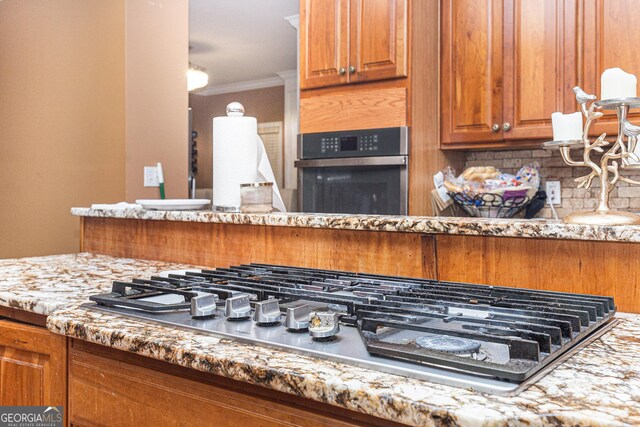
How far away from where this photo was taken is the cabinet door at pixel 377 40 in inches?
112

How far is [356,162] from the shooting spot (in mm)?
2953

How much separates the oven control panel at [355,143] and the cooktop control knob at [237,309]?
2.01 m

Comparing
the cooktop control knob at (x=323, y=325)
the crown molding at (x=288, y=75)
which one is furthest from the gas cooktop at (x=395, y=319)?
the crown molding at (x=288, y=75)

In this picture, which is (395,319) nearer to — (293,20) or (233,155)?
(233,155)

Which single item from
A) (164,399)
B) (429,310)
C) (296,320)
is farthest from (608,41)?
(164,399)

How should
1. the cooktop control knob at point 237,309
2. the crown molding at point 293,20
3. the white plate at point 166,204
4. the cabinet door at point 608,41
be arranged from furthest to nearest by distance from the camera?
the crown molding at point 293,20 → the cabinet door at point 608,41 → the white plate at point 166,204 → the cooktop control knob at point 237,309

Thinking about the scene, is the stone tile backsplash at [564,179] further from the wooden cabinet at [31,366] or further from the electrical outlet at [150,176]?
the wooden cabinet at [31,366]

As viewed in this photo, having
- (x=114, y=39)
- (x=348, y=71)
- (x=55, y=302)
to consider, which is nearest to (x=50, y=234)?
(x=114, y=39)

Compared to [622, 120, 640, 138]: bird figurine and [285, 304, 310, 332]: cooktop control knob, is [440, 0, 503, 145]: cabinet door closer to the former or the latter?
[622, 120, 640, 138]: bird figurine

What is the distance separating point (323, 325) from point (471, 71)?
2.46 meters

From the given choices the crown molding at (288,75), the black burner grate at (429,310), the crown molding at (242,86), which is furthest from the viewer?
the crown molding at (242,86)

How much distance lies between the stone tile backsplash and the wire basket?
0.50m

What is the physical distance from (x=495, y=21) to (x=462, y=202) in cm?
97

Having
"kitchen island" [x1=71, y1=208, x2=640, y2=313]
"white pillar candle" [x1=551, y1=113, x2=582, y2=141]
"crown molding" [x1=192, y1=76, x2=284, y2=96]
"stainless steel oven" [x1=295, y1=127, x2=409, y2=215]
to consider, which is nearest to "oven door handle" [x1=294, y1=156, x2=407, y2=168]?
"stainless steel oven" [x1=295, y1=127, x2=409, y2=215]
